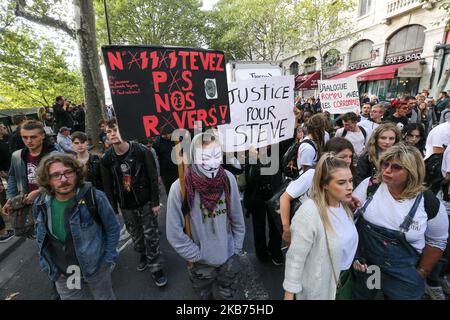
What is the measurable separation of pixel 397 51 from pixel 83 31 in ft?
55.8

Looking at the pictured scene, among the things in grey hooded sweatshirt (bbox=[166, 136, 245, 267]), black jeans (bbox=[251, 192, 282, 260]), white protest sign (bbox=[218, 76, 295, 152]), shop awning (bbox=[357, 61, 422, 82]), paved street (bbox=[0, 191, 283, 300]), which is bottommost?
paved street (bbox=[0, 191, 283, 300])

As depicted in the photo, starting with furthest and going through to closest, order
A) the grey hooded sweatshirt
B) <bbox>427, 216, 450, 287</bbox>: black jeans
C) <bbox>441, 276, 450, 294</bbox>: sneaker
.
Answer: <bbox>441, 276, 450, 294</bbox>: sneaker, <bbox>427, 216, 450, 287</bbox>: black jeans, the grey hooded sweatshirt

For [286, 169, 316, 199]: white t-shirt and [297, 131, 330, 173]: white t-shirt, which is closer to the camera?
[286, 169, 316, 199]: white t-shirt

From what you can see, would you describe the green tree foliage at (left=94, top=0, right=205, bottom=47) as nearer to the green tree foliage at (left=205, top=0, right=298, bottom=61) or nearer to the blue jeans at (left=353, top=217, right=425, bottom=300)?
the green tree foliage at (left=205, top=0, right=298, bottom=61)

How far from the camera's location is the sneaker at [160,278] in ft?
9.47

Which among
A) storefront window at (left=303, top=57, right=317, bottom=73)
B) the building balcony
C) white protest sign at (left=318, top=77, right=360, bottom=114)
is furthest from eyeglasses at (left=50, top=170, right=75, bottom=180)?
storefront window at (left=303, top=57, right=317, bottom=73)

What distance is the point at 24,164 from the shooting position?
2740 mm

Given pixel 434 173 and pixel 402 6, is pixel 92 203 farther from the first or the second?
pixel 402 6

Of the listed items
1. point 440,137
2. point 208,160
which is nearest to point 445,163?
point 440,137

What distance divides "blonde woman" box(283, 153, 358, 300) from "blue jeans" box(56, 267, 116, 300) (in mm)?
1571

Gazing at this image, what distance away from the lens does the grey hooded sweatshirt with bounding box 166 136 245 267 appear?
6.40ft

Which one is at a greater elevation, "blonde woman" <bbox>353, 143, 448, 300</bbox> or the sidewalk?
"blonde woman" <bbox>353, 143, 448, 300</bbox>

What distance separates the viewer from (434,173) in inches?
120
